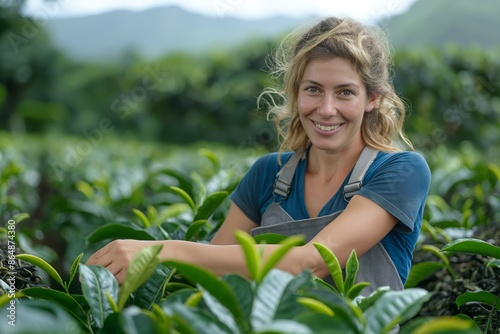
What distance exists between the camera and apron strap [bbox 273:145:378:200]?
1.97m

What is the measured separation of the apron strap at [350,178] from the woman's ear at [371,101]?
0.13 meters

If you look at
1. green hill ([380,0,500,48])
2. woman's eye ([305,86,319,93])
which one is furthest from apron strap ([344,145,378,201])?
green hill ([380,0,500,48])

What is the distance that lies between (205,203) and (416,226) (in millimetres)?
635

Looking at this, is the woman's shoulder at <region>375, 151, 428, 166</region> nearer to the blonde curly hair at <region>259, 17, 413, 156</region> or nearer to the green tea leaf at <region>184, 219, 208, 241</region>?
the blonde curly hair at <region>259, 17, 413, 156</region>

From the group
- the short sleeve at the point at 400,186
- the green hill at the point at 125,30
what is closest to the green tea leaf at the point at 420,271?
the short sleeve at the point at 400,186

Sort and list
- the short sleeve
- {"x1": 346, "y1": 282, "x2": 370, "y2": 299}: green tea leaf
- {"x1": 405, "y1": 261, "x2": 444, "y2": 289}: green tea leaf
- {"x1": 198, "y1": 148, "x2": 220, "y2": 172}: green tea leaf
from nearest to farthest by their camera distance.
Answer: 1. {"x1": 346, "y1": 282, "x2": 370, "y2": 299}: green tea leaf
2. the short sleeve
3. {"x1": 405, "y1": 261, "x2": 444, "y2": 289}: green tea leaf
4. {"x1": 198, "y1": 148, "x2": 220, "y2": 172}: green tea leaf

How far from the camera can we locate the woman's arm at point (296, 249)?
1.59 m

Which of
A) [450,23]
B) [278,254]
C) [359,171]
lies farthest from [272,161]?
[450,23]

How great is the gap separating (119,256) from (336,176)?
80 cm

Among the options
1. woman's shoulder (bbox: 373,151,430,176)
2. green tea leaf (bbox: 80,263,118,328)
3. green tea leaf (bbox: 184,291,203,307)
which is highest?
woman's shoulder (bbox: 373,151,430,176)

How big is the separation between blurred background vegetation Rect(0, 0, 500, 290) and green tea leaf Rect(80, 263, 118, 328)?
1.19 meters

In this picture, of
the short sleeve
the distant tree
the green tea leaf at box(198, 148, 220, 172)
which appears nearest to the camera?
the short sleeve

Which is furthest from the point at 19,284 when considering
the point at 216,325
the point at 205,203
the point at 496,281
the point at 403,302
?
the point at 496,281

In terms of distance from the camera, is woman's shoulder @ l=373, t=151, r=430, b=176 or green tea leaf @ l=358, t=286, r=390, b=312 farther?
woman's shoulder @ l=373, t=151, r=430, b=176
